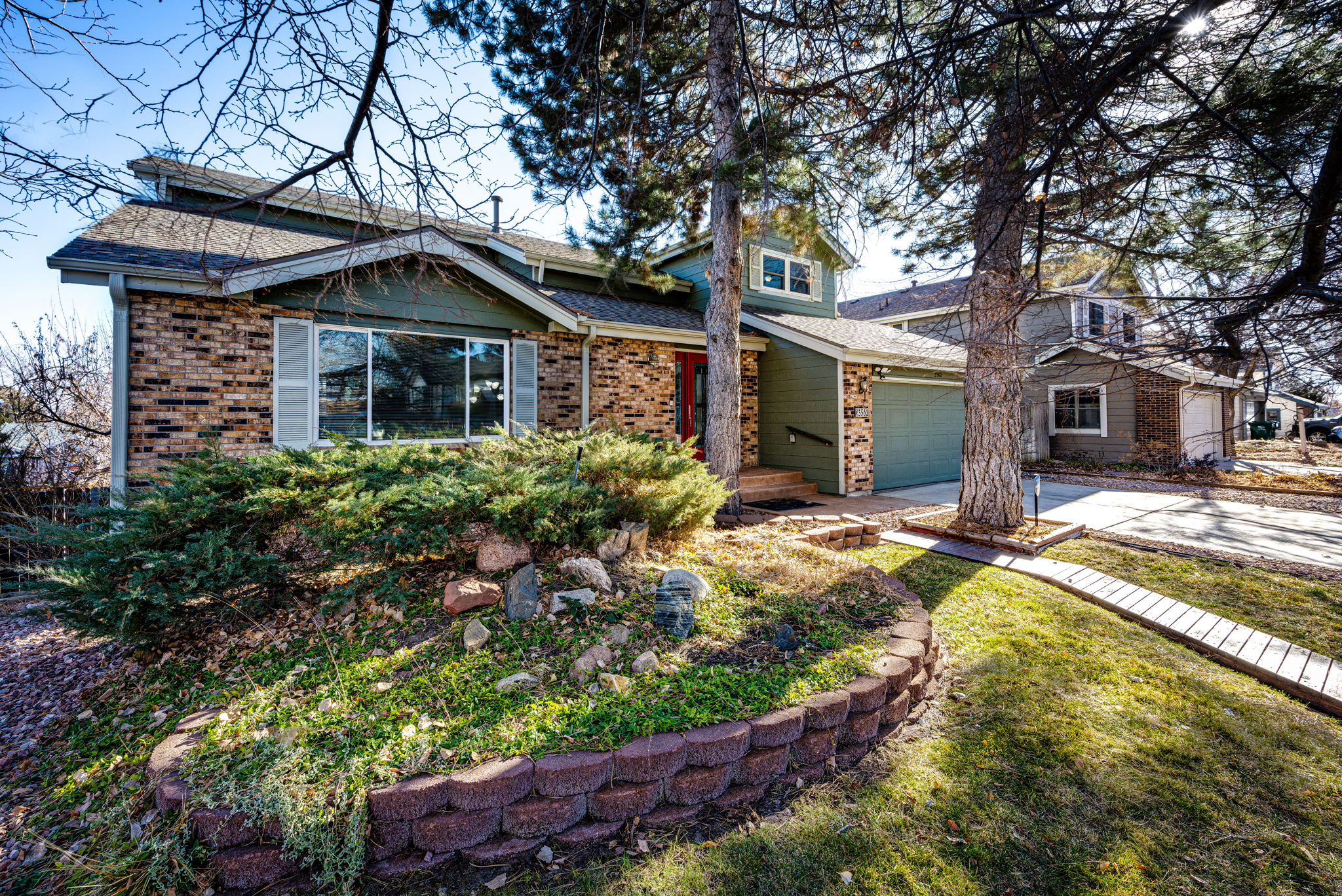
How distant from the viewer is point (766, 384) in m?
11.3

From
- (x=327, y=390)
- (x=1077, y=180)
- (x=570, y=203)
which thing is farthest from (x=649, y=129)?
(x=327, y=390)

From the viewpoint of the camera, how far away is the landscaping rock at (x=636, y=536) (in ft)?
13.9

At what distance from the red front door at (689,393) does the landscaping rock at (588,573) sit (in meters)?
6.88

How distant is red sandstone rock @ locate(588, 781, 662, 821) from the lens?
7.15 ft

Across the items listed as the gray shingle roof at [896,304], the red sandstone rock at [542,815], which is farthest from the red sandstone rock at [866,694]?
the gray shingle roof at [896,304]

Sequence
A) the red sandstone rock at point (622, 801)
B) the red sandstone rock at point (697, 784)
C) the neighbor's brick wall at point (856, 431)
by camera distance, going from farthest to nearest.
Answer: the neighbor's brick wall at point (856, 431)
the red sandstone rock at point (697, 784)
the red sandstone rock at point (622, 801)

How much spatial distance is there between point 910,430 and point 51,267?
1251 cm

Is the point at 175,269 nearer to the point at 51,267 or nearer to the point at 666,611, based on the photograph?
the point at 51,267

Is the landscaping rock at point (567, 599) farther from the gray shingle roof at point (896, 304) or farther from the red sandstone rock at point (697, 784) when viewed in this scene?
the gray shingle roof at point (896, 304)

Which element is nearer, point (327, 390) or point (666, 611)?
point (666, 611)

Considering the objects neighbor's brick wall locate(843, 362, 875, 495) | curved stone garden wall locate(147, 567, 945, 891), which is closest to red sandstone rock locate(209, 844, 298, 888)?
curved stone garden wall locate(147, 567, 945, 891)

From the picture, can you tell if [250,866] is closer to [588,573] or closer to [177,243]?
[588,573]

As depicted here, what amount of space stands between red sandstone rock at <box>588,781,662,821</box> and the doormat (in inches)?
239

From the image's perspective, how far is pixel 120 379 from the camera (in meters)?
5.61
